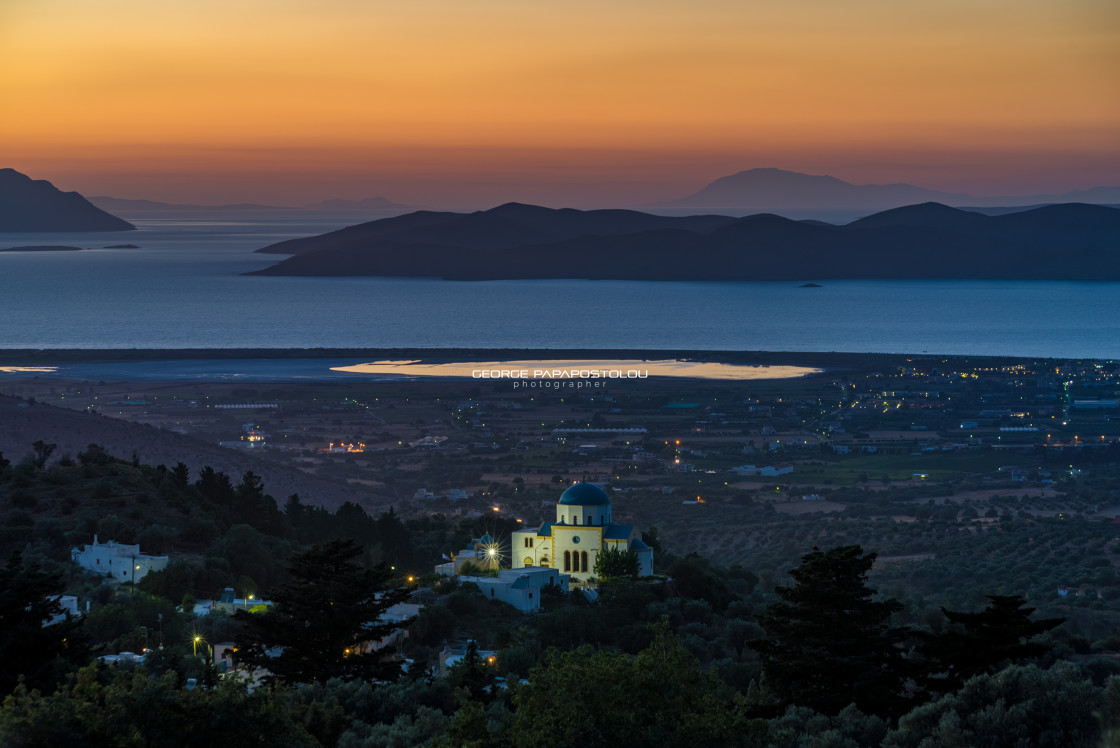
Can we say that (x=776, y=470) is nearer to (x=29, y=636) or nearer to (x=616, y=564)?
(x=616, y=564)

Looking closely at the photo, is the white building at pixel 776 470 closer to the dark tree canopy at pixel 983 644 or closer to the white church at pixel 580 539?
the white church at pixel 580 539

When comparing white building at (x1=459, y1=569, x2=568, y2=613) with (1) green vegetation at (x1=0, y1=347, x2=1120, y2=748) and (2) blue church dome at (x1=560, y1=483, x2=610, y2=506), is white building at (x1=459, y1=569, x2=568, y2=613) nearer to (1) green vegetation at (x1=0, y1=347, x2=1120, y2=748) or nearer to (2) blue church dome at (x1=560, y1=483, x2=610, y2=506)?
(1) green vegetation at (x1=0, y1=347, x2=1120, y2=748)

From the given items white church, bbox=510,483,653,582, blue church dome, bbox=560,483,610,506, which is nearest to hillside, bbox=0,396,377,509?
white church, bbox=510,483,653,582

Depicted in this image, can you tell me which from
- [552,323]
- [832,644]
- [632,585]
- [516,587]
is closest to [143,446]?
[516,587]

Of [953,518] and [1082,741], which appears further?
[953,518]

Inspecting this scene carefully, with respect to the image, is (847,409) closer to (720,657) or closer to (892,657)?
(720,657)

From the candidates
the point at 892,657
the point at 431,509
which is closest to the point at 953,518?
the point at 431,509
